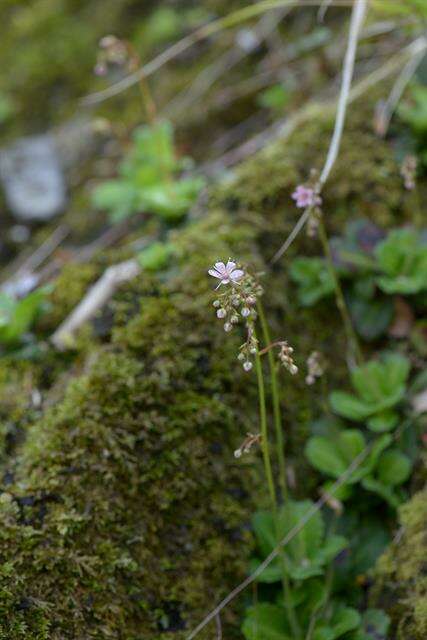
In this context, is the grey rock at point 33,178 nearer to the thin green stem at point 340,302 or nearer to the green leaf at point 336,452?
the thin green stem at point 340,302

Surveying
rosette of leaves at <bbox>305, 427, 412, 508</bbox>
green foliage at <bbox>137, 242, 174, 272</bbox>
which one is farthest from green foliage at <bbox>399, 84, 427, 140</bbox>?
rosette of leaves at <bbox>305, 427, 412, 508</bbox>

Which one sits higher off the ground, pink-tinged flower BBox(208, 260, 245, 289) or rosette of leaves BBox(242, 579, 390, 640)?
pink-tinged flower BBox(208, 260, 245, 289)

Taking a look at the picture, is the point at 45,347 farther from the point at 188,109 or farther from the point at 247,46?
the point at 247,46

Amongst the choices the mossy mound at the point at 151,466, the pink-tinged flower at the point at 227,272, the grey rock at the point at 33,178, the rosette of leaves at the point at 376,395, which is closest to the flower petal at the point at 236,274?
the pink-tinged flower at the point at 227,272

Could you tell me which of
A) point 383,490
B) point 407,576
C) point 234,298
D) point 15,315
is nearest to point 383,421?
point 383,490

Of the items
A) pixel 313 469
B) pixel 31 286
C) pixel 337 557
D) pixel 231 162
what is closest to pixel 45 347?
pixel 31 286

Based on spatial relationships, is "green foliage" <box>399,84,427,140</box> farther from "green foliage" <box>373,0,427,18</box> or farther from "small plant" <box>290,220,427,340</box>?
"small plant" <box>290,220,427,340</box>
